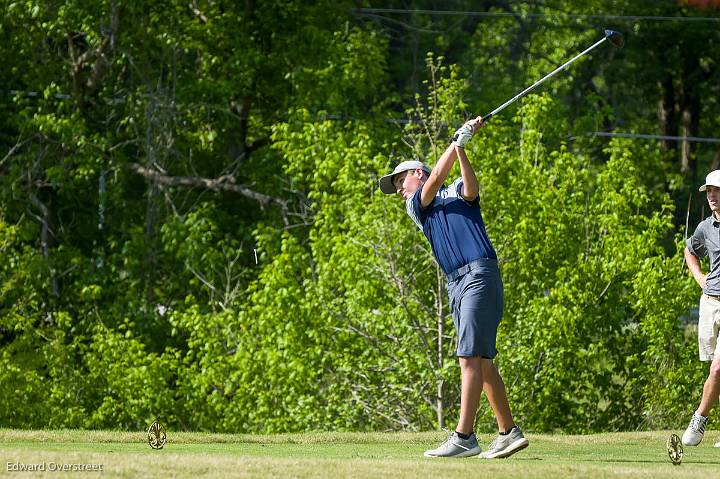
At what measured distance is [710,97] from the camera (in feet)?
111

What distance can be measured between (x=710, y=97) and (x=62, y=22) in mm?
18919

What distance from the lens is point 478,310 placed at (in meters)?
7.67

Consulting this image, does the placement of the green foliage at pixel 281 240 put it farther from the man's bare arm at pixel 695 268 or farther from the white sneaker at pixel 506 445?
the white sneaker at pixel 506 445

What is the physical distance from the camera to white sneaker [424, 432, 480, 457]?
7.84 metres

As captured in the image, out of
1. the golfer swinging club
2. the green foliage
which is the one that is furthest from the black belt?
the green foliage

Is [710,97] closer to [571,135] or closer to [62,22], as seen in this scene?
[571,135]

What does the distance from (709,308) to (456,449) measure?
278cm

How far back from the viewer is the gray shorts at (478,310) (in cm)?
766

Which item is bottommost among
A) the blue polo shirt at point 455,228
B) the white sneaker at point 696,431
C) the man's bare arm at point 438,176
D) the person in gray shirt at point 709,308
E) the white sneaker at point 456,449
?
the white sneaker at point 696,431

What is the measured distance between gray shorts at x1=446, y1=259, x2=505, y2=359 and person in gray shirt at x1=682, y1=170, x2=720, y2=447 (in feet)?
7.42

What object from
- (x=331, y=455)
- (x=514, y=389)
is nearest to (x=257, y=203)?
(x=514, y=389)

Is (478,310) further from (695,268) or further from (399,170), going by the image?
(695,268)

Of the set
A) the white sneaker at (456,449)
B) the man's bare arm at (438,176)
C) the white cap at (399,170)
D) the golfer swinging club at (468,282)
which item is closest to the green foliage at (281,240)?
the white cap at (399,170)

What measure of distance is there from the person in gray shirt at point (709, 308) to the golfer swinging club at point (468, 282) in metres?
2.00
